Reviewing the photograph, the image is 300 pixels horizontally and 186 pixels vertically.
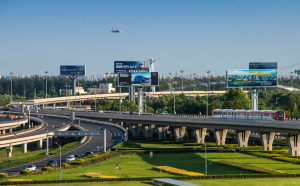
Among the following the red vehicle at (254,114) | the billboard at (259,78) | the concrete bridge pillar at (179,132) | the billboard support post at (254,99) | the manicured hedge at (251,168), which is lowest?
the manicured hedge at (251,168)

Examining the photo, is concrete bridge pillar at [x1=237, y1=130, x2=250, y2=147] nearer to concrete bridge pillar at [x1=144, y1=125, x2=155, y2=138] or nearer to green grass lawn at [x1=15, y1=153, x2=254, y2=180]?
green grass lawn at [x1=15, y1=153, x2=254, y2=180]

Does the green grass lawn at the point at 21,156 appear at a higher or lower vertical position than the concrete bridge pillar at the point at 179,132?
lower

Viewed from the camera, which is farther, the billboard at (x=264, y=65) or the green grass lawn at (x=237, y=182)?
the billboard at (x=264, y=65)

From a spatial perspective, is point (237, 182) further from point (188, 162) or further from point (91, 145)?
point (91, 145)

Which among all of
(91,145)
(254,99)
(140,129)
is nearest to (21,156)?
(91,145)

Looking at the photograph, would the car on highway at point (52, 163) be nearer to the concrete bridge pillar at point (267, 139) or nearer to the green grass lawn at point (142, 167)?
the green grass lawn at point (142, 167)

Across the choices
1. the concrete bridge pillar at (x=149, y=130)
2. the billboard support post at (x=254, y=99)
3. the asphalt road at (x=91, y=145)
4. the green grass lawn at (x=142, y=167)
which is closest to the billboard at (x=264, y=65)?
the billboard support post at (x=254, y=99)

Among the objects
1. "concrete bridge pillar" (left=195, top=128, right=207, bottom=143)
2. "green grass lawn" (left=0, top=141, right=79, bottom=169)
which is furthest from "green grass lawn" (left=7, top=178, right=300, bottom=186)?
"concrete bridge pillar" (left=195, top=128, right=207, bottom=143)

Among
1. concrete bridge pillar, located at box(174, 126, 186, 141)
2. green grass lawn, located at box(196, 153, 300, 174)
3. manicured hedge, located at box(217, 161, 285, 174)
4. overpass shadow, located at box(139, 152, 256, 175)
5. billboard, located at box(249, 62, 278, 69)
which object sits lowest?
overpass shadow, located at box(139, 152, 256, 175)
